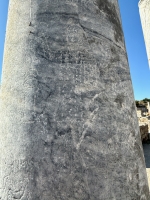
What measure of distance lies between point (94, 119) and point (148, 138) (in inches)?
336

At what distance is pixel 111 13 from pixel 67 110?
3.08ft

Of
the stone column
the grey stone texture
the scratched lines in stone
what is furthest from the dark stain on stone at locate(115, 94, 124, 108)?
the stone column

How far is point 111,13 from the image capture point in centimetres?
149

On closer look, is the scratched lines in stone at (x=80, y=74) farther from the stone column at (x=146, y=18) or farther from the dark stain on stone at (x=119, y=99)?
the stone column at (x=146, y=18)

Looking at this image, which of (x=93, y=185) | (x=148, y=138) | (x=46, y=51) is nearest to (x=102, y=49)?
(x=46, y=51)

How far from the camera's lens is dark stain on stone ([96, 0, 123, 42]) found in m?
1.43

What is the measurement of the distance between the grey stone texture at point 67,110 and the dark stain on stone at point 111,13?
44 millimetres

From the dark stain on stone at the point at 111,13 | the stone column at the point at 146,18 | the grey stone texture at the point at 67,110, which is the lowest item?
the grey stone texture at the point at 67,110

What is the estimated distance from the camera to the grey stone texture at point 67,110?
1026 millimetres

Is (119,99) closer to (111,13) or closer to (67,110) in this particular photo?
(67,110)

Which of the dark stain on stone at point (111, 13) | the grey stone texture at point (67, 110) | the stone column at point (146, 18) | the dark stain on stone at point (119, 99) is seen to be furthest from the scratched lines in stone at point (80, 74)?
the stone column at point (146, 18)

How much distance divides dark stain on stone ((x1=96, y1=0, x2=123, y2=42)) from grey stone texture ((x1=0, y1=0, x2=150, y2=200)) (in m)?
0.04

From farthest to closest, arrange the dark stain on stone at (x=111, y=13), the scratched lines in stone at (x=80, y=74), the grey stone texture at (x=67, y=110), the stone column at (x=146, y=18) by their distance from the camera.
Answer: the stone column at (x=146, y=18), the dark stain on stone at (x=111, y=13), the scratched lines in stone at (x=80, y=74), the grey stone texture at (x=67, y=110)

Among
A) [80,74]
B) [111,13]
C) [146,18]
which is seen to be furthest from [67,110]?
[146,18]
